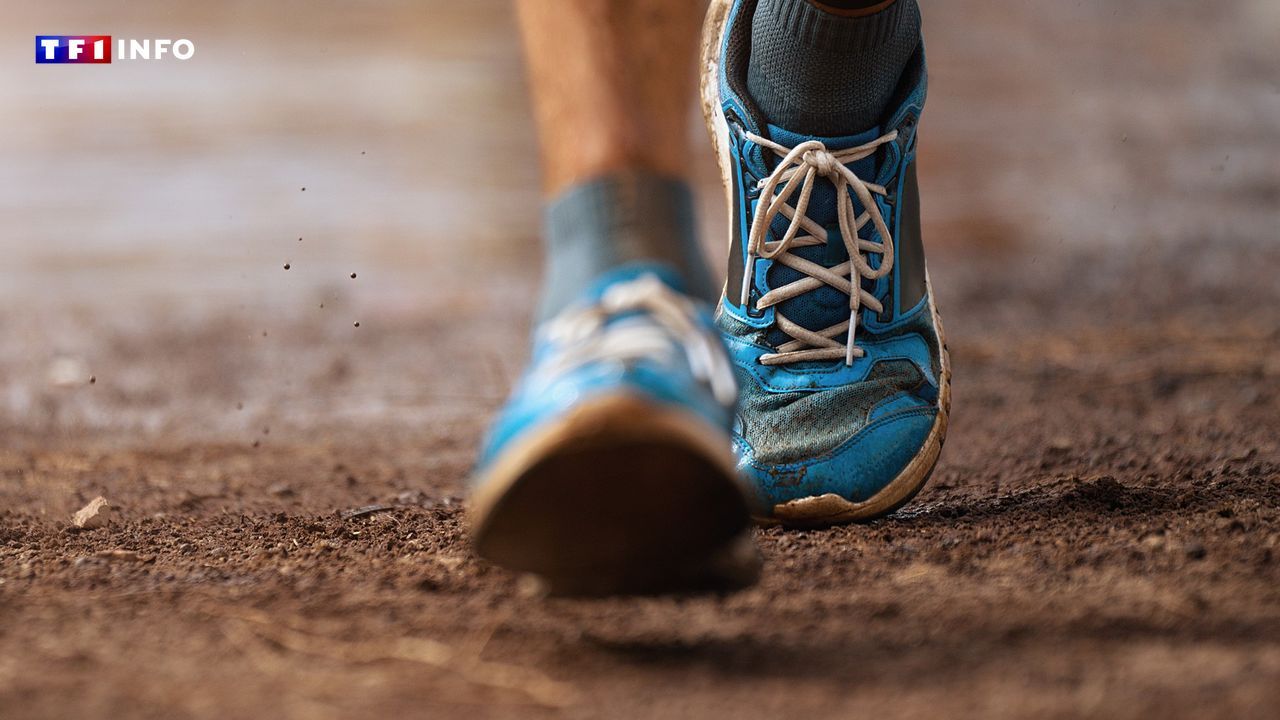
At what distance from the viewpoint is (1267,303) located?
3705 mm

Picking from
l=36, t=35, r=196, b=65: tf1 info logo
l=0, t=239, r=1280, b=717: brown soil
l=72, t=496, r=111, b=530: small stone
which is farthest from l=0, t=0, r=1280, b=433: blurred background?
l=0, t=239, r=1280, b=717: brown soil

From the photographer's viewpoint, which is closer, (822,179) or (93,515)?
(822,179)

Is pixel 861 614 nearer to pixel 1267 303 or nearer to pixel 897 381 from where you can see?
pixel 897 381

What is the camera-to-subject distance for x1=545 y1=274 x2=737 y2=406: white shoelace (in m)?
1.01

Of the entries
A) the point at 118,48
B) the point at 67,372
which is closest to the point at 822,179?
the point at 67,372

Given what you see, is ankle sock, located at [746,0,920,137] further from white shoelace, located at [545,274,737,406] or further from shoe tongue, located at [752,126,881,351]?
white shoelace, located at [545,274,737,406]

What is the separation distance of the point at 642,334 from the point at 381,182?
588 centimetres

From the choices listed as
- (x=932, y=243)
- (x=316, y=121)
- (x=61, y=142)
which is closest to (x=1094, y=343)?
(x=932, y=243)

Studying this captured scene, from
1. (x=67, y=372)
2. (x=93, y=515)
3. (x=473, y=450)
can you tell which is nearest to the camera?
(x=93, y=515)

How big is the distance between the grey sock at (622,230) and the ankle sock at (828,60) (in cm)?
48

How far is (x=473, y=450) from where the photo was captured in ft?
7.97

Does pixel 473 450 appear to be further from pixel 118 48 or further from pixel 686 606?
pixel 118 48

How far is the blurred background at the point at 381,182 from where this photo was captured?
11.9 feet

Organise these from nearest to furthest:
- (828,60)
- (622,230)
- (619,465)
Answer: (619,465) < (622,230) < (828,60)
